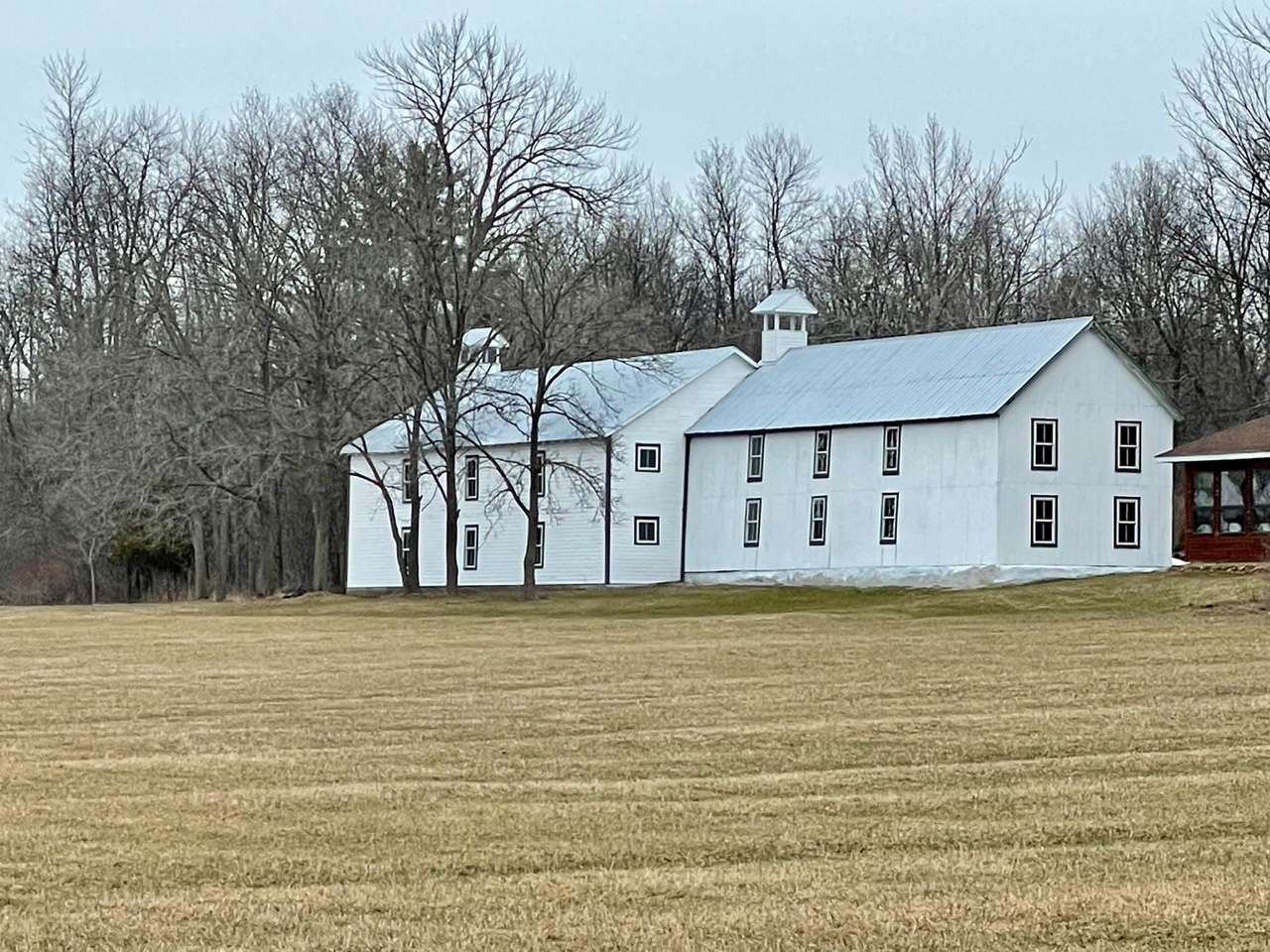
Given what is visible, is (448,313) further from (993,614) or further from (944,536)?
(993,614)

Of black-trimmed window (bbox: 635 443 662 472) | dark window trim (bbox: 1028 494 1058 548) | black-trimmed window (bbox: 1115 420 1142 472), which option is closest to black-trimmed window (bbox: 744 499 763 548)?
black-trimmed window (bbox: 635 443 662 472)

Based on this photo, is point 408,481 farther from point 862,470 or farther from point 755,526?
point 862,470

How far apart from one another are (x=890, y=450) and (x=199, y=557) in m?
24.6

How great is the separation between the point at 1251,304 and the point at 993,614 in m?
27.9

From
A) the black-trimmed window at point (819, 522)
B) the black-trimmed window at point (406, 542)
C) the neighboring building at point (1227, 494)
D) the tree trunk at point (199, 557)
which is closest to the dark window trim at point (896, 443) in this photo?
the black-trimmed window at point (819, 522)

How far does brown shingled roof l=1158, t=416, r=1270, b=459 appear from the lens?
53.3 metres

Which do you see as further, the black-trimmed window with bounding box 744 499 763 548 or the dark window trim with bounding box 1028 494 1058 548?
the black-trimmed window with bounding box 744 499 763 548

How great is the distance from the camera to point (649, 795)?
18750 millimetres

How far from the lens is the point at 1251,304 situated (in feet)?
231

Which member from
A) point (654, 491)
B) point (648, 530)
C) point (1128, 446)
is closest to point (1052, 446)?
point (1128, 446)

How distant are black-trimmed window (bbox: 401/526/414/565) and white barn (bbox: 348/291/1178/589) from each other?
1.84ft

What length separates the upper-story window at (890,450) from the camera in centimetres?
5856

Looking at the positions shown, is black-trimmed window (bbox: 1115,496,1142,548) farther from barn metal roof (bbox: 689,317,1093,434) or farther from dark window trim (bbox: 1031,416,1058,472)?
barn metal roof (bbox: 689,317,1093,434)

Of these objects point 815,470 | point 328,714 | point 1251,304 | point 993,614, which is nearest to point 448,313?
point 815,470
